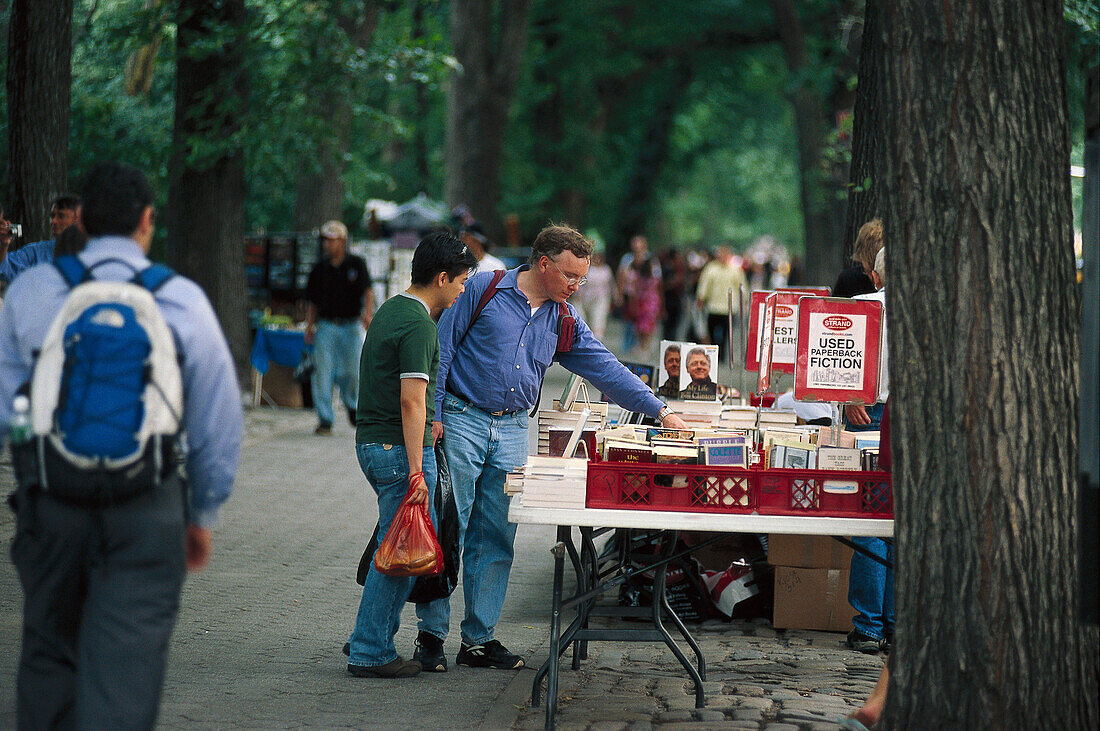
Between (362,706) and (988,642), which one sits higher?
(988,642)

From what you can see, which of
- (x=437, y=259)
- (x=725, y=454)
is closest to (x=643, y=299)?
(x=437, y=259)

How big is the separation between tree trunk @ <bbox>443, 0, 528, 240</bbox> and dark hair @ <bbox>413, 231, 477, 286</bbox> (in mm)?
15251

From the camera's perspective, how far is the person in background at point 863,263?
652cm

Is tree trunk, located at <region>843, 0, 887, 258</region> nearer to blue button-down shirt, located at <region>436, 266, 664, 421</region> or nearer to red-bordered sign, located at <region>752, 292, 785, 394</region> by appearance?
red-bordered sign, located at <region>752, 292, 785, 394</region>

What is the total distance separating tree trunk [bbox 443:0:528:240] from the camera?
20734mm

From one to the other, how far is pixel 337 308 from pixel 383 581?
7.78 meters

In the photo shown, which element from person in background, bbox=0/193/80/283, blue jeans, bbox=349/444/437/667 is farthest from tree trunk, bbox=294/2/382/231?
blue jeans, bbox=349/444/437/667

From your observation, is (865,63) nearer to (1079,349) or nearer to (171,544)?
(1079,349)

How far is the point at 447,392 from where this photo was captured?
5.62 m

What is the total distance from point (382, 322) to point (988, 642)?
267cm

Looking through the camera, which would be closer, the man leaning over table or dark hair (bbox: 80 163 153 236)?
dark hair (bbox: 80 163 153 236)

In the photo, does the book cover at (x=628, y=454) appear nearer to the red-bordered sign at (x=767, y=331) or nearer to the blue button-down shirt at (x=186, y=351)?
the red-bordered sign at (x=767, y=331)

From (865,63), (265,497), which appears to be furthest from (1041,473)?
(265,497)

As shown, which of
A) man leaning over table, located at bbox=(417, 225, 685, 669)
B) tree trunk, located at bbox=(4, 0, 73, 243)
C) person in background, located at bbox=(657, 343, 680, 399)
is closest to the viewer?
man leaning over table, located at bbox=(417, 225, 685, 669)
